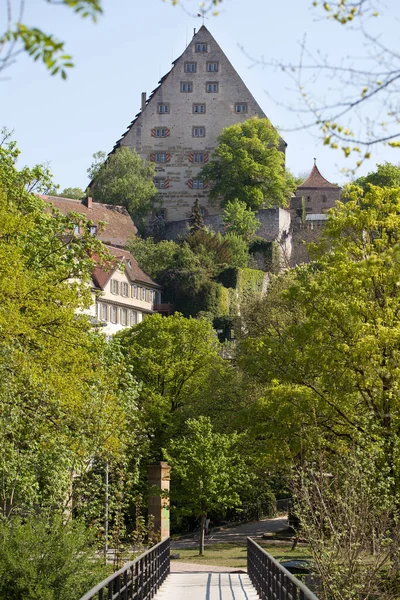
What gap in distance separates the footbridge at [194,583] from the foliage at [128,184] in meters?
82.0

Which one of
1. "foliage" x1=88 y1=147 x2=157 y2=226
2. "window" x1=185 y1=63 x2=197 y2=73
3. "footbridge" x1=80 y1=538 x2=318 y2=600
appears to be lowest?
"footbridge" x1=80 y1=538 x2=318 y2=600

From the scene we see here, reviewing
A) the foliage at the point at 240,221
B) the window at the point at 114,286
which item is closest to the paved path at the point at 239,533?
the window at the point at 114,286

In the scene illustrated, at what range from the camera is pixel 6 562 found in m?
17.6

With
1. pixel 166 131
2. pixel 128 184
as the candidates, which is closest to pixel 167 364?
pixel 128 184

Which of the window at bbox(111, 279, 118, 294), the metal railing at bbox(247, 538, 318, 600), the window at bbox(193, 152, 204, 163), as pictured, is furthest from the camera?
the window at bbox(193, 152, 204, 163)

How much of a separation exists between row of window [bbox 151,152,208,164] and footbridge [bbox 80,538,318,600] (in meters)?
87.8

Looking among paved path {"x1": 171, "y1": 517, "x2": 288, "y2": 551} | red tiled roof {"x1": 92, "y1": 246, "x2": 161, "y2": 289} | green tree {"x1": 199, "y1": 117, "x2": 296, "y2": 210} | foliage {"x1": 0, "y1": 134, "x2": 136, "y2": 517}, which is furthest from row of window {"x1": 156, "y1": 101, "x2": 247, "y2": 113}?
foliage {"x1": 0, "y1": 134, "x2": 136, "y2": 517}

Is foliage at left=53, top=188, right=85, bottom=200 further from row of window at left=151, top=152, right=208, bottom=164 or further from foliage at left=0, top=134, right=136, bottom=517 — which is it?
foliage at left=0, top=134, right=136, bottom=517

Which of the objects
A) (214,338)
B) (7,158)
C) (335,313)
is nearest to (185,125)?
(214,338)

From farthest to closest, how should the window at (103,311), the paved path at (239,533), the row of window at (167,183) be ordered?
the row of window at (167,183) < the window at (103,311) < the paved path at (239,533)

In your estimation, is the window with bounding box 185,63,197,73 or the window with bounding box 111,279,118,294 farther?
the window with bounding box 185,63,197,73

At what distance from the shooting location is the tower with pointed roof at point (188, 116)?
118125mm

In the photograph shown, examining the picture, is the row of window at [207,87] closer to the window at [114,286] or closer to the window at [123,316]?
the window at [123,316]

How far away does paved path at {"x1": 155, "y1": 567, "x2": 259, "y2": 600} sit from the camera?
22703 mm
